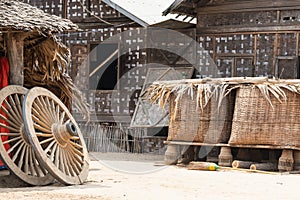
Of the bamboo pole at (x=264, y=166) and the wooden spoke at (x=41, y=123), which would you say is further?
the bamboo pole at (x=264, y=166)

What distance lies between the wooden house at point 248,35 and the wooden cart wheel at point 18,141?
21.7 ft

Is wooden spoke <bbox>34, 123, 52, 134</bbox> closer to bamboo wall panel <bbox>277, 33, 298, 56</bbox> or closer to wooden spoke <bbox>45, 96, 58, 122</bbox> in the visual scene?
wooden spoke <bbox>45, 96, 58, 122</bbox>

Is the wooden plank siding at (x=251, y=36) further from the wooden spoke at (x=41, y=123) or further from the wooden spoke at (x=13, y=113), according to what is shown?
the wooden spoke at (x=13, y=113)

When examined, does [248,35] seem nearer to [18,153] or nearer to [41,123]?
[41,123]

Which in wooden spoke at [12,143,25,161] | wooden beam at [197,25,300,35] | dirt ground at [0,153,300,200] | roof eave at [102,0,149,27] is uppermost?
roof eave at [102,0,149,27]

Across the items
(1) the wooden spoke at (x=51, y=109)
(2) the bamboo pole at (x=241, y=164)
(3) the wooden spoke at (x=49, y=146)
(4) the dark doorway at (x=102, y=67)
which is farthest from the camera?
(4) the dark doorway at (x=102, y=67)

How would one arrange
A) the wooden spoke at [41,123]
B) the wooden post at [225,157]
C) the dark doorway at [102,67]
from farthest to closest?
1. the dark doorway at [102,67]
2. the wooden post at [225,157]
3. the wooden spoke at [41,123]

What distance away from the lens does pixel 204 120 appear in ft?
45.2

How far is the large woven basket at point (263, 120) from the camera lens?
12.9 meters

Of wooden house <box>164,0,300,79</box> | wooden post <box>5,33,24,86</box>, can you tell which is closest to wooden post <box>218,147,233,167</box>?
wooden house <box>164,0,300,79</box>

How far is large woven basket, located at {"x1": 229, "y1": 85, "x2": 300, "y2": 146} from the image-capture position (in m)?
12.9

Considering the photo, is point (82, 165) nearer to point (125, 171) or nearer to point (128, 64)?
point (125, 171)

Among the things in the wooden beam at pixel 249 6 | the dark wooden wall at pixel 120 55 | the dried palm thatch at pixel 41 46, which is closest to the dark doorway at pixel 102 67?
the dark wooden wall at pixel 120 55

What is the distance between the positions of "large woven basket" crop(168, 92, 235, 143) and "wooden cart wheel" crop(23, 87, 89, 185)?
3261 millimetres
